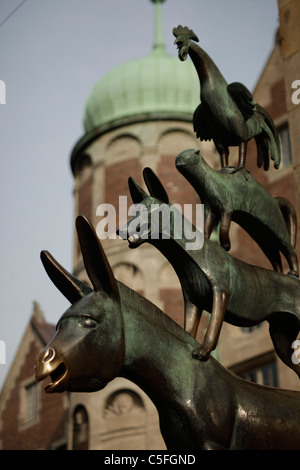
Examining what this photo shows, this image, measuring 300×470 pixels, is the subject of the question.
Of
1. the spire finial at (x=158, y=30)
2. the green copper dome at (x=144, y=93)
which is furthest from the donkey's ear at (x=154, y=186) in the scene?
the spire finial at (x=158, y=30)

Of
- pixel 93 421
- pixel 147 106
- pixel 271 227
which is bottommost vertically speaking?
pixel 93 421

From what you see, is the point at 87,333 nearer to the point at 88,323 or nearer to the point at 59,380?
the point at 88,323

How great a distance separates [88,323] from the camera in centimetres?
352

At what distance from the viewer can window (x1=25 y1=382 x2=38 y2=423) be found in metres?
23.9

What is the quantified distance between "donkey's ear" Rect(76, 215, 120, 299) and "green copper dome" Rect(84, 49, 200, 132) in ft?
52.9

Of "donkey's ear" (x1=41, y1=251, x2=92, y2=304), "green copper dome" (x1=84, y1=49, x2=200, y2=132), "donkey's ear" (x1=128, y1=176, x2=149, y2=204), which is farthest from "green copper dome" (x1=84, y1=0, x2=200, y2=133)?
"donkey's ear" (x1=41, y1=251, x2=92, y2=304)

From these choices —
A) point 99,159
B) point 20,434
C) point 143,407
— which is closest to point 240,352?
point 143,407

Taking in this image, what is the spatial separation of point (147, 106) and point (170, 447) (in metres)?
16.8

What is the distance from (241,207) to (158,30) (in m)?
19.6

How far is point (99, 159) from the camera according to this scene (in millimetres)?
19797

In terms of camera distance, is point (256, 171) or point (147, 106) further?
point (147, 106)

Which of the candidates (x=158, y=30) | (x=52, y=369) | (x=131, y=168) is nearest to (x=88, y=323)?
(x=52, y=369)

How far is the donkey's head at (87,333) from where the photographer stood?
3389 mm

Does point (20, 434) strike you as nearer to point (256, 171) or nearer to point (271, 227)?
point (256, 171)
